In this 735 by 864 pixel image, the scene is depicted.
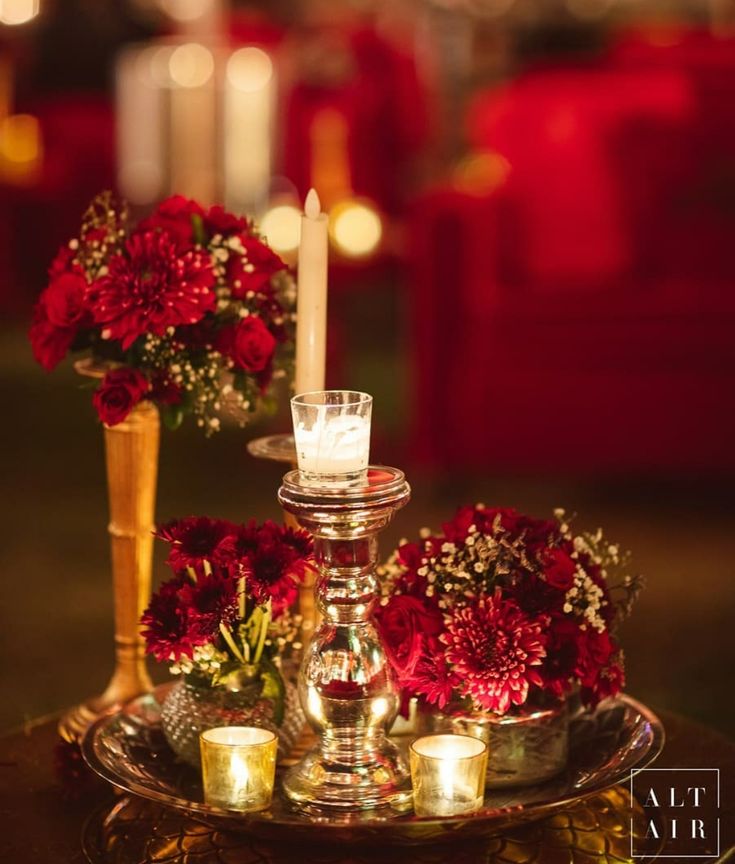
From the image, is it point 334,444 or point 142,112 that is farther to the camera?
point 142,112

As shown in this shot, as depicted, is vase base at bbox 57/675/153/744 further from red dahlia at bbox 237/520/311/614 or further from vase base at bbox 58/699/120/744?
red dahlia at bbox 237/520/311/614

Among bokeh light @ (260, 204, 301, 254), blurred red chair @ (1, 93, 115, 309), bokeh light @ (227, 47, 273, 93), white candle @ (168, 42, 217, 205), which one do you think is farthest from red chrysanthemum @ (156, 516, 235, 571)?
bokeh light @ (227, 47, 273, 93)

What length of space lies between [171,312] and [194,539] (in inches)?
7.2

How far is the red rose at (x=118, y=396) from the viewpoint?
1.23m

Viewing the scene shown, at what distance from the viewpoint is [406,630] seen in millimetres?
1158

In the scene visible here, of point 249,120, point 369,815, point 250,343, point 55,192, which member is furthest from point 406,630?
point 249,120

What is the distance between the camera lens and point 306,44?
5.82 metres

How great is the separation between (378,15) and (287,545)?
652 cm

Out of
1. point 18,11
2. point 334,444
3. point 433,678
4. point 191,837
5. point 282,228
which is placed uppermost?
point 18,11

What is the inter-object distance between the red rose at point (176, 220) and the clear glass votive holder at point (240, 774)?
42 cm

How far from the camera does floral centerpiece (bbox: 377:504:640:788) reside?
3.68 feet

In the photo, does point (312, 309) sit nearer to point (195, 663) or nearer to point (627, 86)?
point (195, 663)

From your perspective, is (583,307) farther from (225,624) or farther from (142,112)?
(142,112)

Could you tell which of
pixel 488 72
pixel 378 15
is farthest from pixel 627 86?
pixel 378 15
